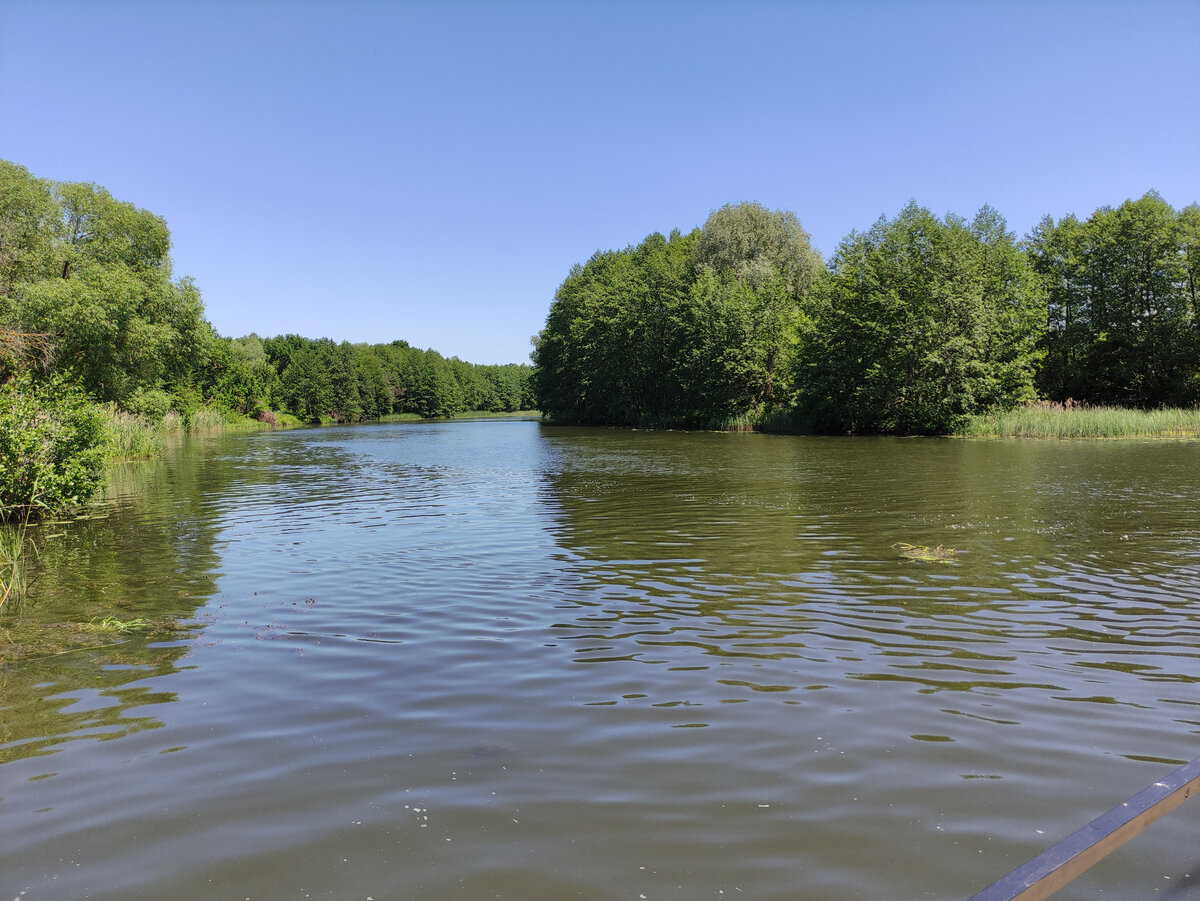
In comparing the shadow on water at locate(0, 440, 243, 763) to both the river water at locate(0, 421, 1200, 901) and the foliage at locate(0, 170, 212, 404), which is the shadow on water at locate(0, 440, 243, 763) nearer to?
the river water at locate(0, 421, 1200, 901)

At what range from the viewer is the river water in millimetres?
3637

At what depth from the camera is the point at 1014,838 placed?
12.2 ft

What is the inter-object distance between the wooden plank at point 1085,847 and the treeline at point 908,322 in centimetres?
4603

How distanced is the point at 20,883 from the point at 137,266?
50689 mm

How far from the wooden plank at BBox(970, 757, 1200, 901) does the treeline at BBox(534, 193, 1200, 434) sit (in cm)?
4603

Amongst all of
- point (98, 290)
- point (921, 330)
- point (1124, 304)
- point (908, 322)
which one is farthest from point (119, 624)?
point (1124, 304)

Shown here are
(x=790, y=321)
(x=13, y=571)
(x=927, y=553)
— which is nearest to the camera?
(x=13, y=571)

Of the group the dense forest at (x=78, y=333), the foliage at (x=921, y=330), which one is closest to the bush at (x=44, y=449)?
the dense forest at (x=78, y=333)

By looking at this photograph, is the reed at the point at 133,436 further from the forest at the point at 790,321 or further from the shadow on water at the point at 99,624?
the shadow on water at the point at 99,624

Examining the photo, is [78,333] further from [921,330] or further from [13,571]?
[921,330]

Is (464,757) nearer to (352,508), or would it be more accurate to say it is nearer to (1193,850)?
(1193,850)

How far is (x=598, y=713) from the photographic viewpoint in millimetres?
5512

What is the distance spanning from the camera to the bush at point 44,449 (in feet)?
47.8

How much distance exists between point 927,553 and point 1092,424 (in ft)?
116
